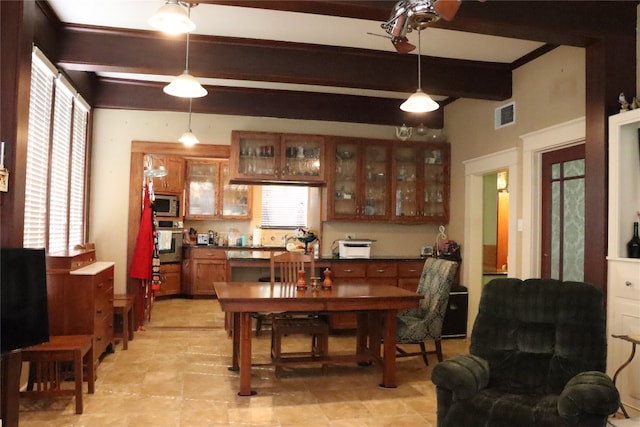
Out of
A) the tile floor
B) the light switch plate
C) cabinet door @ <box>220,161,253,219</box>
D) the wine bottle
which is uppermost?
cabinet door @ <box>220,161,253,219</box>

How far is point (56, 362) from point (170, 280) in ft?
16.2

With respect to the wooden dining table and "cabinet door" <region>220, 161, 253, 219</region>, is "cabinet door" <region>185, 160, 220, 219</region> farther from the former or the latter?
the wooden dining table

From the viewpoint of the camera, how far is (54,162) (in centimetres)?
432

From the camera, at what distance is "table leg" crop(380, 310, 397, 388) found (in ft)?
12.4

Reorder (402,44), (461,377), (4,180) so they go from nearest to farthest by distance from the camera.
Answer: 1. (461,377)
2. (4,180)
3. (402,44)

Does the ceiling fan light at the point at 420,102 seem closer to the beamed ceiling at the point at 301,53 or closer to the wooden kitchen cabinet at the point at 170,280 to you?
the beamed ceiling at the point at 301,53

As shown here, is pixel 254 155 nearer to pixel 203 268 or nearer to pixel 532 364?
pixel 203 268

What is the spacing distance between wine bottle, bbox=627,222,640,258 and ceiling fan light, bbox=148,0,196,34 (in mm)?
3098

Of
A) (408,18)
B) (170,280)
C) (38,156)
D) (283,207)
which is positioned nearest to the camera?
(408,18)

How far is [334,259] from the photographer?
5566 millimetres

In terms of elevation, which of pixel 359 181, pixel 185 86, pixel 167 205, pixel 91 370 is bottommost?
pixel 91 370

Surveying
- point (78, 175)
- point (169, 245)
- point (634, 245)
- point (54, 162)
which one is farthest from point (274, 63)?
point (169, 245)

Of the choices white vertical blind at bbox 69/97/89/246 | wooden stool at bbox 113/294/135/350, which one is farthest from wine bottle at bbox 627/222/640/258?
white vertical blind at bbox 69/97/89/246

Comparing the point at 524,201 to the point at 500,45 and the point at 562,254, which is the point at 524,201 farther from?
the point at 500,45
